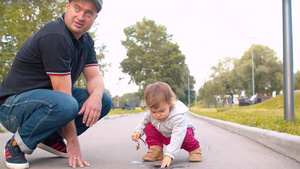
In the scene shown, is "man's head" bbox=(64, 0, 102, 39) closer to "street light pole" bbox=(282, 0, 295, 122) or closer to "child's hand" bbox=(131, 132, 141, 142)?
"child's hand" bbox=(131, 132, 141, 142)

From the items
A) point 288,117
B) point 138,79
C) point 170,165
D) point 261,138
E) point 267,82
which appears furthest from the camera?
point 267,82

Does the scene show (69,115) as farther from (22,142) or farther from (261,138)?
(261,138)

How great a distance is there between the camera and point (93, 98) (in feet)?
10.3

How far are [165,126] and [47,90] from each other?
A: 135cm

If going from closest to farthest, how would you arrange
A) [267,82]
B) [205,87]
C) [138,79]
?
[205,87] < [138,79] < [267,82]

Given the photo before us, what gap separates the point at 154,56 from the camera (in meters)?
49.6

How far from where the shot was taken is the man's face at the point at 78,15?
296 centimetres

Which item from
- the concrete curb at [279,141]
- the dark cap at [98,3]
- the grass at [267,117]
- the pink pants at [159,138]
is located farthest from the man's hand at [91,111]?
the grass at [267,117]

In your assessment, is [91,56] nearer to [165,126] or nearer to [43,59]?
[43,59]

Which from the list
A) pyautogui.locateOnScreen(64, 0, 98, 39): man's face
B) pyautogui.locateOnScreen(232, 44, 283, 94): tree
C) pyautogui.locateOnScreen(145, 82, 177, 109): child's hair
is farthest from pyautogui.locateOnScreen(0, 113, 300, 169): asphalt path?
pyautogui.locateOnScreen(232, 44, 283, 94): tree

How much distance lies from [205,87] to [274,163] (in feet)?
96.9

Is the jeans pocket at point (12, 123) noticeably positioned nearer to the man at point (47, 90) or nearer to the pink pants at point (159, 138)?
the man at point (47, 90)

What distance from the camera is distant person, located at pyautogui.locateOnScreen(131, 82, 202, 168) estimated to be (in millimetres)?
3213

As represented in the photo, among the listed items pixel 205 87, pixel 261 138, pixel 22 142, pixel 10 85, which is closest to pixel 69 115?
pixel 22 142
